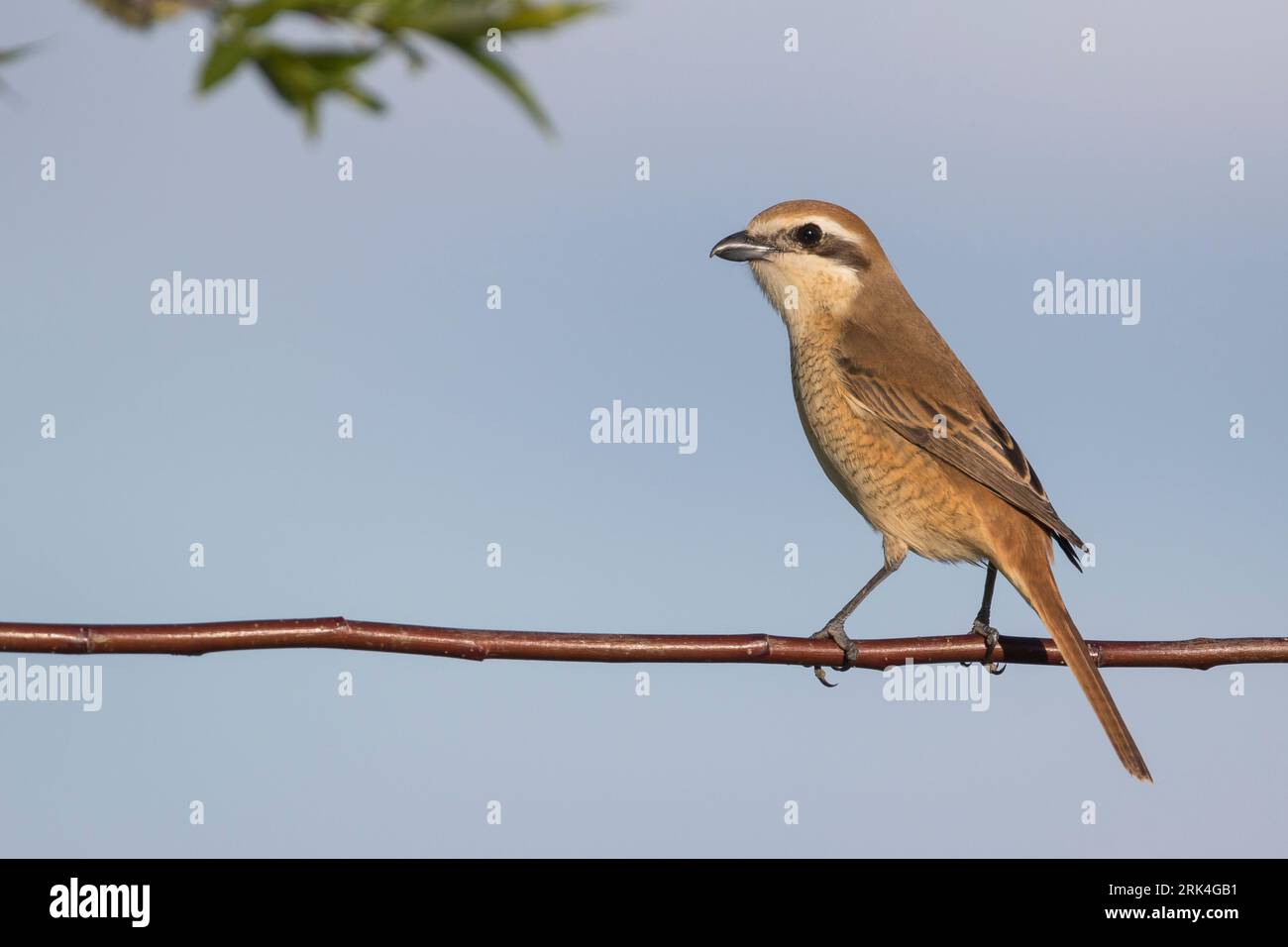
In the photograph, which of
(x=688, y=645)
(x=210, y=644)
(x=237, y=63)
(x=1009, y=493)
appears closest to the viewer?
(x=237, y=63)

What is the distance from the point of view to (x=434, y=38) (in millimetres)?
1526

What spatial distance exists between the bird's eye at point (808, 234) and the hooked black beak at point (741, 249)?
0.18 m

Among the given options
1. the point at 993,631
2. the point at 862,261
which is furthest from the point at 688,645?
the point at 862,261

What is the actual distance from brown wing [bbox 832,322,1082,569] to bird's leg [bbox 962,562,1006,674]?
0.43 m

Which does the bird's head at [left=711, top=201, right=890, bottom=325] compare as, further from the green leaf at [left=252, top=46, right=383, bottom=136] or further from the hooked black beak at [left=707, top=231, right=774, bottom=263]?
the green leaf at [left=252, top=46, right=383, bottom=136]

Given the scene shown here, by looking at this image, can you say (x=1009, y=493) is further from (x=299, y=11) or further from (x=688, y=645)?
(x=299, y=11)

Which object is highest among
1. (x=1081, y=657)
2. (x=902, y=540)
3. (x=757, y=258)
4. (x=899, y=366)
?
(x=757, y=258)

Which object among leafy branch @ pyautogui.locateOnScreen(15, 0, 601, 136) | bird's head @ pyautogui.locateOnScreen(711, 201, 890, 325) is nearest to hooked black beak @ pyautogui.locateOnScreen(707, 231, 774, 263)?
bird's head @ pyautogui.locateOnScreen(711, 201, 890, 325)

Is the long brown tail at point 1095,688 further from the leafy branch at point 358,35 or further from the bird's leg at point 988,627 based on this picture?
the leafy branch at point 358,35

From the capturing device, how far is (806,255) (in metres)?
7.67

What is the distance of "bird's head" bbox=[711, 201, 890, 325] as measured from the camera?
7.58 metres

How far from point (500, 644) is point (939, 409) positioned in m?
3.64

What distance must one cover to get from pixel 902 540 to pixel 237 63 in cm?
585

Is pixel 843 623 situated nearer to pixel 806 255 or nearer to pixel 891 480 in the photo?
pixel 891 480
